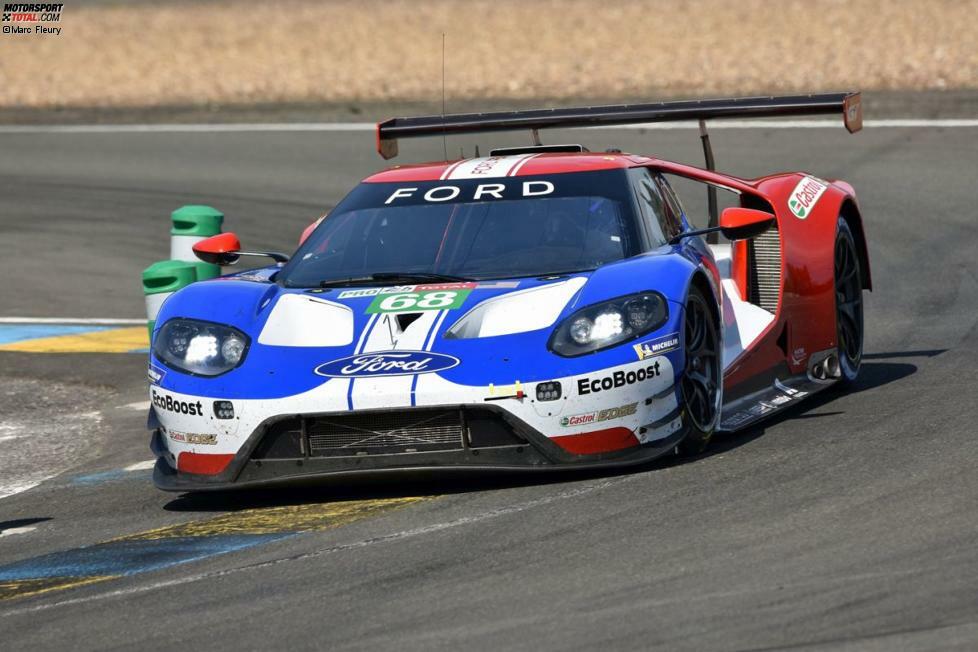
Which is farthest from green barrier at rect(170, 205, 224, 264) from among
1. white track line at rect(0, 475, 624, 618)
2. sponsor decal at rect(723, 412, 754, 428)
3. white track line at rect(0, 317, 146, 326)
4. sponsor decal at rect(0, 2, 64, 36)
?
sponsor decal at rect(0, 2, 64, 36)

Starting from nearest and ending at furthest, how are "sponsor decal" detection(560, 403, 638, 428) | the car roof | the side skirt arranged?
1. "sponsor decal" detection(560, 403, 638, 428)
2. the side skirt
3. the car roof

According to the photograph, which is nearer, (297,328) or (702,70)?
(297,328)

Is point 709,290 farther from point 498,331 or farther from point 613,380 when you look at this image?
point 498,331

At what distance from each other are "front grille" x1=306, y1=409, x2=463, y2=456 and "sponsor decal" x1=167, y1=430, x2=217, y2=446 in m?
0.40

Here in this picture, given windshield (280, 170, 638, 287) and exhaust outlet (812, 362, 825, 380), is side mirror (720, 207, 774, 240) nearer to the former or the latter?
windshield (280, 170, 638, 287)

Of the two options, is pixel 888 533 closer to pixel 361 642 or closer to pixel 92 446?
pixel 361 642

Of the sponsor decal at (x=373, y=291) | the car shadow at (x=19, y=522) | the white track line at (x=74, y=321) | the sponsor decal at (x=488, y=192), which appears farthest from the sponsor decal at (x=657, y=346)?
the white track line at (x=74, y=321)

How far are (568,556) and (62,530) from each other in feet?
7.19

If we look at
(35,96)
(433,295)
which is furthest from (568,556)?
(35,96)

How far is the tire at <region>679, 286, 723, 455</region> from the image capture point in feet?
21.5

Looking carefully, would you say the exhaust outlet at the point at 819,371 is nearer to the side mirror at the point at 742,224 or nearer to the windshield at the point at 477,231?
the side mirror at the point at 742,224

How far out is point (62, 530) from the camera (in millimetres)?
6430

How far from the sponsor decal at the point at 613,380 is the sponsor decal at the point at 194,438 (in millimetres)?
1372

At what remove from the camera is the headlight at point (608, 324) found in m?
6.30
